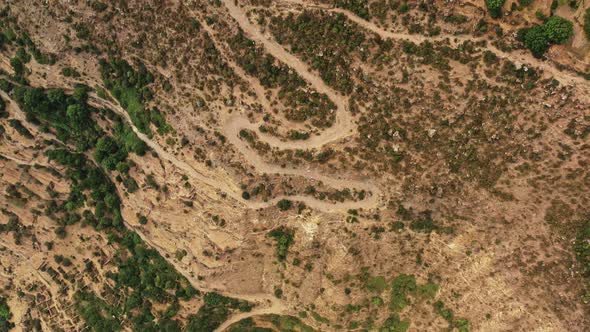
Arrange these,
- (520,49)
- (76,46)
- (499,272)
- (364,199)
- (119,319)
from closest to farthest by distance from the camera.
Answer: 1. (520,49)
2. (499,272)
3. (364,199)
4. (76,46)
5. (119,319)

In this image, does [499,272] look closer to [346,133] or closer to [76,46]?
[346,133]

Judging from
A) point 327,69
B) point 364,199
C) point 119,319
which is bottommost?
point 119,319

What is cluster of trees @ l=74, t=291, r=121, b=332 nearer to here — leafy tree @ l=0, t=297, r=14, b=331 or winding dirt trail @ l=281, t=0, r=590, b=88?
leafy tree @ l=0, t=297, r=14, b=331

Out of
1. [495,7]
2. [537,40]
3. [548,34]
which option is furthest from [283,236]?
[548,34]

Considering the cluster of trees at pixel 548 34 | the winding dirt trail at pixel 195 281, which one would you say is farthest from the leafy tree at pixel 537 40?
the winding dirt trail at pixel 195 281

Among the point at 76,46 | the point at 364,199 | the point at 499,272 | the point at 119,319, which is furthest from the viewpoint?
the point at 119,319

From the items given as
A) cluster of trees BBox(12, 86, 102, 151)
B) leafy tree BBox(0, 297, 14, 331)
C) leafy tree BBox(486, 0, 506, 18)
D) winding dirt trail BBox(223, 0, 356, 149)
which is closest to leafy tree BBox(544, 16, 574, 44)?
leafy tree BBox(486, 0, 506, 18)

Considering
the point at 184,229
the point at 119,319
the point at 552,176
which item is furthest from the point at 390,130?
the point at 119,319

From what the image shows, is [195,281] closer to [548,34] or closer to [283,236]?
[283,236]
